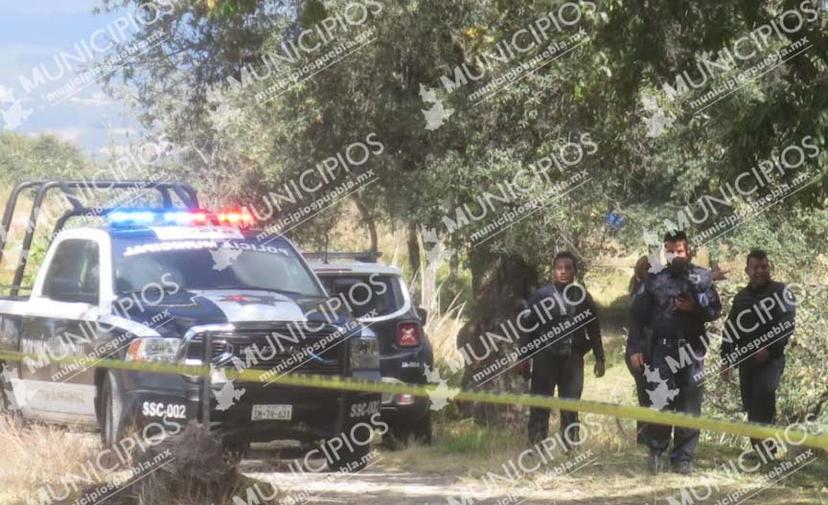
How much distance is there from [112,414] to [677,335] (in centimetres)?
391

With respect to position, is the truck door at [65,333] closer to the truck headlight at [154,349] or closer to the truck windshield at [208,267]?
the truck windshield at [208,267]

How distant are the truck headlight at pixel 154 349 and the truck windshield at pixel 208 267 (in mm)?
820

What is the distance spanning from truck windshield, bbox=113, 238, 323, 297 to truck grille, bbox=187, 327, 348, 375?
895 millimetres

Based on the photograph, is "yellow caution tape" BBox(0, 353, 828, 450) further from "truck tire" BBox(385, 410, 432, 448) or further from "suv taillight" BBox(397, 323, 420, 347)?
"truck tire" BBox(385, 410, 432, 448)

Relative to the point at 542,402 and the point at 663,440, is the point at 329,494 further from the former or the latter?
the point at 542,402

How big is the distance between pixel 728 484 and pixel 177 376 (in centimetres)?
363

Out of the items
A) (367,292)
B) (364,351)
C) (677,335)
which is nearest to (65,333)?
(364,351)

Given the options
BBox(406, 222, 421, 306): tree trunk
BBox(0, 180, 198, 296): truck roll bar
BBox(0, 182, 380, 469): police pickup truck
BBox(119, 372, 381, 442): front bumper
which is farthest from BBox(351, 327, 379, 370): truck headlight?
BBox(406, 222, 421, 306): tree trunk

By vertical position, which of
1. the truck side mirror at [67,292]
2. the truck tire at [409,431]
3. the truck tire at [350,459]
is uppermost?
the truck side mirror at [67,292]

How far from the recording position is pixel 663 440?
8891 mm

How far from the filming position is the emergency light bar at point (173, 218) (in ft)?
32.2

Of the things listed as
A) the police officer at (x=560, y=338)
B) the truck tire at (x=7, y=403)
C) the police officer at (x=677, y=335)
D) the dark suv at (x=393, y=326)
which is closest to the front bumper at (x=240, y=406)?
the truck tire at (x=7, y=403)

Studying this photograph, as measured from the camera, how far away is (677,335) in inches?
358

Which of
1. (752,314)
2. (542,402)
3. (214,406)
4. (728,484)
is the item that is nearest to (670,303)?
(752,314)
